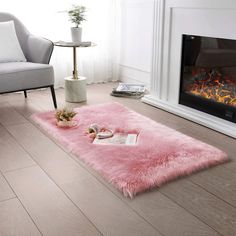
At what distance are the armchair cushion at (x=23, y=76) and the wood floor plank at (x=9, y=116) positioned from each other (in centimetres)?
24

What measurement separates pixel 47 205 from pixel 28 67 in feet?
5.37

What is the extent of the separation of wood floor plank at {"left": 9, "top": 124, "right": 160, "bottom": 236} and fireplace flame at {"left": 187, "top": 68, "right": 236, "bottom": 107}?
1.33 metres

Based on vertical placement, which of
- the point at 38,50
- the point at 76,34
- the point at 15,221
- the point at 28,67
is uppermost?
the point at 76,34

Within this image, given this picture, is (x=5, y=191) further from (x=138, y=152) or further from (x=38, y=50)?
(x=38, y=50)

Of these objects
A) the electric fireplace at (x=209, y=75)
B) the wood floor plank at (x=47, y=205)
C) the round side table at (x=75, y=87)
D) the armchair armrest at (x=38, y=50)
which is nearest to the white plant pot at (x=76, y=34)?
the round side table at (x=75, y=87)

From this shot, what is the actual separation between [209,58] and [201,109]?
43 centimetres

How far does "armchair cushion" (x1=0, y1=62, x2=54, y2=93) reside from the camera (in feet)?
9.99

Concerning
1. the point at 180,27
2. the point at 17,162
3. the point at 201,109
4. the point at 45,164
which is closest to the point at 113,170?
the point at 45,164

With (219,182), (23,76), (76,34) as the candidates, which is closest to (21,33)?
(76,34)

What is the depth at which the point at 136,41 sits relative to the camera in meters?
4.21

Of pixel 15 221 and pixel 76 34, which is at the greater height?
pixel 76 34

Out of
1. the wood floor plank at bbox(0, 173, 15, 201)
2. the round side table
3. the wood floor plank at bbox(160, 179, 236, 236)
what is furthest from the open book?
the round side table

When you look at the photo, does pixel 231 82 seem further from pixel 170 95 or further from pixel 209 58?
pixel 170 95

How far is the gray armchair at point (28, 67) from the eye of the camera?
307 cm
